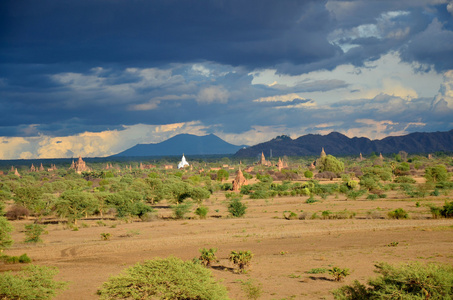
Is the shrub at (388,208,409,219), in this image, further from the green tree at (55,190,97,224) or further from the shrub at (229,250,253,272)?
the green tree at (55,190,97,224)

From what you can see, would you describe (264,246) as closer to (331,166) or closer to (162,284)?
(162,284)

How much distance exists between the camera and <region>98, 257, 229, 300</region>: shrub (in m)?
13.4

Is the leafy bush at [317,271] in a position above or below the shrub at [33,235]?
below

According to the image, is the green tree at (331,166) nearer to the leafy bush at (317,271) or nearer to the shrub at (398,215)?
the shrub at (398,215)

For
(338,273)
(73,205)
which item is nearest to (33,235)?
(73,205)

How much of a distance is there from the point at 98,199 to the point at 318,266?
3396cm

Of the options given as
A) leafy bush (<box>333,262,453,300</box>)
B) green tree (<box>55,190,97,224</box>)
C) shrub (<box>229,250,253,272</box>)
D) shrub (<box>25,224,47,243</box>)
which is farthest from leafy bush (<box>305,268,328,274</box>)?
green tree (<box>55,190,97,224</box>)

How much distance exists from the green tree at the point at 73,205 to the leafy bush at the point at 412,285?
36.5 metres

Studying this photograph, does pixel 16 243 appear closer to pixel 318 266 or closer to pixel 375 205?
pixel 318 266

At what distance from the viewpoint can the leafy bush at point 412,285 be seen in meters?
12.1

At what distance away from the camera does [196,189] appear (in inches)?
2172

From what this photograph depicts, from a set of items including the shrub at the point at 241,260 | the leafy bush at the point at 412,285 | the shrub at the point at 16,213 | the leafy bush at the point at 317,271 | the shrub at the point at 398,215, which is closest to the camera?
the leafy bush at the point at 412,285

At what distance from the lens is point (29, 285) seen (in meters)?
15.3

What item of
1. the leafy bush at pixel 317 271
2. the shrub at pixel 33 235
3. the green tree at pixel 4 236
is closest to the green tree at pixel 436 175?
the leafy bush at pixel 317 271
